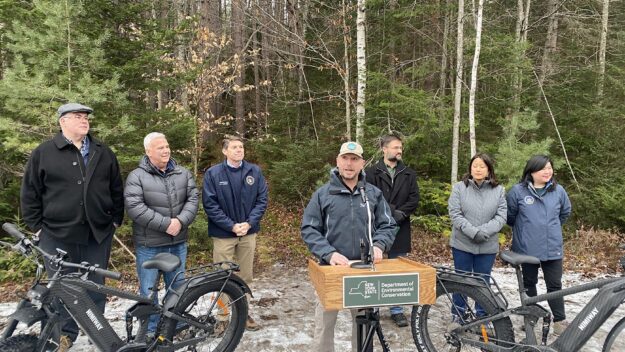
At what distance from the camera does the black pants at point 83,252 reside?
3.74 meters

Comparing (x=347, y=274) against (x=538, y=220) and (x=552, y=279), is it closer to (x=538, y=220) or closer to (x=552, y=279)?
(x=538, y=220)

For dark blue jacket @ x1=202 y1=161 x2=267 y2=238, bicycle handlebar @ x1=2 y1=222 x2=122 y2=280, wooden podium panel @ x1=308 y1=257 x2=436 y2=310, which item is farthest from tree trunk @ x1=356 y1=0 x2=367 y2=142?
bicycle handlebar @ x1=2 y1=222 x2=122 y2=280

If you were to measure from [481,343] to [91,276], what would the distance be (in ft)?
12.1

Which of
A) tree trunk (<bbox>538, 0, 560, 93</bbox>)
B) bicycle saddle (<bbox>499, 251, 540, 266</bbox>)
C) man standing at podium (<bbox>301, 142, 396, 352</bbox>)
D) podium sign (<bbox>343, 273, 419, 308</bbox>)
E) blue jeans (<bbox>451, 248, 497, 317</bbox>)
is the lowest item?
blue jeans (<bbox>451, 248, 497, 317</bbox>)

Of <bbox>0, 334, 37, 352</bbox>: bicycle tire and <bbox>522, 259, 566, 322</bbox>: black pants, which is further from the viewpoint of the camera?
<bbox>522, 259, 566, 322</bbox>: black pants

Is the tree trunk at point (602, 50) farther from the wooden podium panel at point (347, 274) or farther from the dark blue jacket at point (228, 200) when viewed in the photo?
the wooden podium panel at point (347, 274)

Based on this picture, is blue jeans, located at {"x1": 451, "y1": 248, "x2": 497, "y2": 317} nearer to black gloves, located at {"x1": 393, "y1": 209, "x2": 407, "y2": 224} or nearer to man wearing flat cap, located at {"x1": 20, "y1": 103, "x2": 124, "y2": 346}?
black gloves, located at {"x1": 393, "y1": 209, "x2": 407, "y2": 224}

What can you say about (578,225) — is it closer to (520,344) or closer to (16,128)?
(520,344)

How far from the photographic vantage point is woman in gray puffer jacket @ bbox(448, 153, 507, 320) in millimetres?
4121

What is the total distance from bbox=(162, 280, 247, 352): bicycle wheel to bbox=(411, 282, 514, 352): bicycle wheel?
1.73 meters

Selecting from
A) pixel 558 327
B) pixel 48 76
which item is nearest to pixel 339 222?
pixel 558 327

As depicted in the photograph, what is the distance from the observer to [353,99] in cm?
977

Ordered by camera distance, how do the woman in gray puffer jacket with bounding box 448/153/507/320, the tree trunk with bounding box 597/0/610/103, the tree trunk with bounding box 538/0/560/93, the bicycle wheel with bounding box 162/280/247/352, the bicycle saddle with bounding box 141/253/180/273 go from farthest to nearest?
the tree trunk with bounding box 538/0/560/93, the tree trunk with bounding box 597/0/610/103, the woman in gray puffer jacket with bounding box 448/153/507/320, the bicycle wheel with bounding box 162/280/247/352, the bicycle saddle with bounding box 141/253/180/273

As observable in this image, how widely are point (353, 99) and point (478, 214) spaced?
6.06 metres
